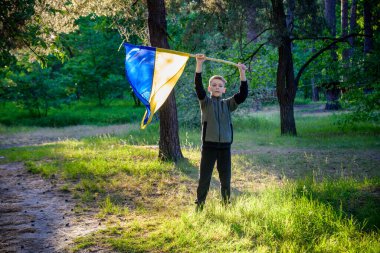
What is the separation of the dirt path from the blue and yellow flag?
72.6 inches

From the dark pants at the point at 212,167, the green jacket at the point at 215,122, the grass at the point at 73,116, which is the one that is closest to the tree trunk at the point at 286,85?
the dark pants at the point at 212,167

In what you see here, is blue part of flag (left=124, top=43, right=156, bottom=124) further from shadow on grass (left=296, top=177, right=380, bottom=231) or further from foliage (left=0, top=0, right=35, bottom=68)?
shadow on grass (left=296, top=177, right=380, bottom=231)

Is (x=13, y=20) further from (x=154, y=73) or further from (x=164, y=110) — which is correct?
(x=164, y=110)

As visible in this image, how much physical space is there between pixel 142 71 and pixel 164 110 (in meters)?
3.34

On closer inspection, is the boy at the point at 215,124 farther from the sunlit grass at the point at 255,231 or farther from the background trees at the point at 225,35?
the background trees at the point at 225,35

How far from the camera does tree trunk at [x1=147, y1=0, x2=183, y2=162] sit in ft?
30.3

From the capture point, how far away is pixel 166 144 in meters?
9.48

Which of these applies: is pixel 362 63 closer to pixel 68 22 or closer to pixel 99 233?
pixel 68 22

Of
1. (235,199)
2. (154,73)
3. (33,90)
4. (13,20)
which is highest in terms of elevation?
(13,20)

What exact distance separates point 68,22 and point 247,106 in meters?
10.5

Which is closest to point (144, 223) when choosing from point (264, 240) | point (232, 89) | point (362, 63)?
point (264, 240)

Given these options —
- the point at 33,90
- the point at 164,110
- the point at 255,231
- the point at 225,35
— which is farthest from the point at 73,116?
the point at 255,231

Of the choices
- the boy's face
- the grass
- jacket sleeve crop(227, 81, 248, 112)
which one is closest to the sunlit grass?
jacket sleeve crop(227, 81, 248, 112)

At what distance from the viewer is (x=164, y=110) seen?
9469 mm
